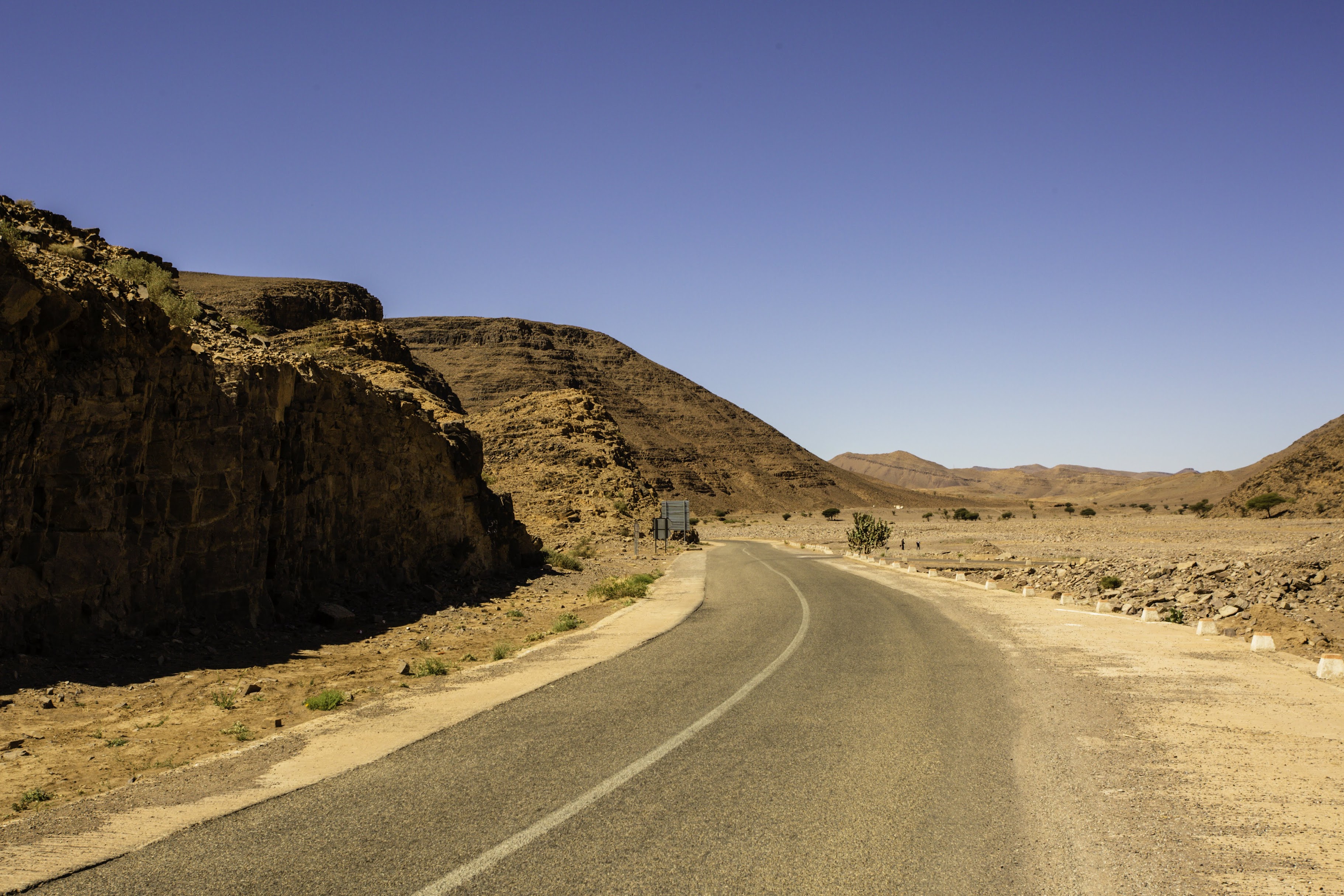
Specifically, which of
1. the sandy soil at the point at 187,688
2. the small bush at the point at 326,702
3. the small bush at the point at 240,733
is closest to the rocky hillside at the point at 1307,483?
the sandy soil at the point at 187,688

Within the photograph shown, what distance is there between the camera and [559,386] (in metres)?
133

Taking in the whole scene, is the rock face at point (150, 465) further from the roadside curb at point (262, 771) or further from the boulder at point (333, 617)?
the roadside curb at point (262, 771)

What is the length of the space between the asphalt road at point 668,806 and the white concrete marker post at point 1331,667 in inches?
165

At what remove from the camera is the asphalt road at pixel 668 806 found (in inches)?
179

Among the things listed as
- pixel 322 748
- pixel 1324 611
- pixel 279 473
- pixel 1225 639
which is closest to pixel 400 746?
pixel 322 748

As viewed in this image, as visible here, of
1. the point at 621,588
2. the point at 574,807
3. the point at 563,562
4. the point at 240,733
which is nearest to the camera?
the point at 574,807

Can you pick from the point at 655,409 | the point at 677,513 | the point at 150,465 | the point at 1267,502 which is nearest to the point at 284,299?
the point at 677,513

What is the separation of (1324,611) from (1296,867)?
2036 centimetres

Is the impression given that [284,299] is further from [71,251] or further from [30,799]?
[30,799]

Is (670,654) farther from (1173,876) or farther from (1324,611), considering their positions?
(1324,611)

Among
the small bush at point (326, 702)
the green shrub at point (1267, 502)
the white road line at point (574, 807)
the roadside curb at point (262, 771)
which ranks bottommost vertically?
the small bush at point (326, 702)

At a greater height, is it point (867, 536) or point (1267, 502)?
point (1267, 502)

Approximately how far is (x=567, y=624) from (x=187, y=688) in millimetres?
7071

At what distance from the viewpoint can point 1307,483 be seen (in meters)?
79.9
